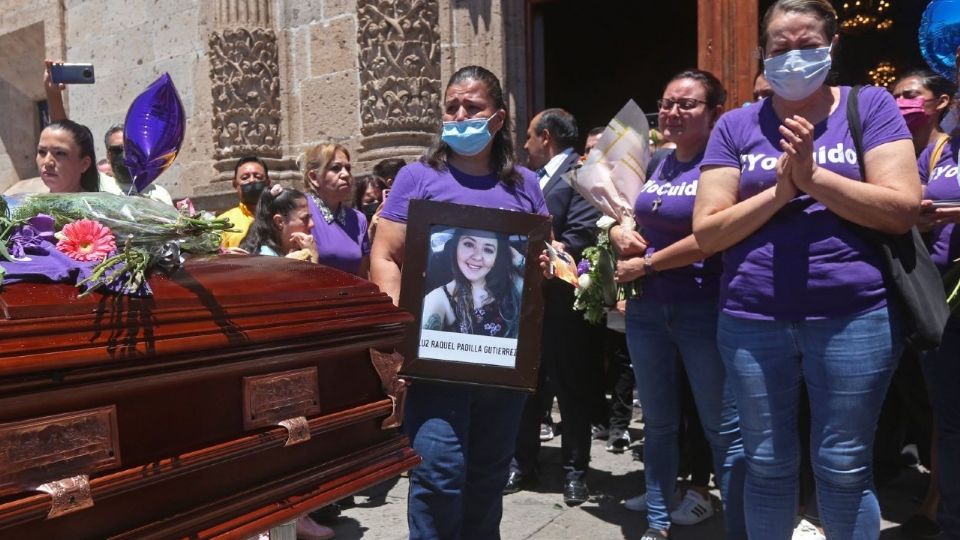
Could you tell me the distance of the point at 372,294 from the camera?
204cm

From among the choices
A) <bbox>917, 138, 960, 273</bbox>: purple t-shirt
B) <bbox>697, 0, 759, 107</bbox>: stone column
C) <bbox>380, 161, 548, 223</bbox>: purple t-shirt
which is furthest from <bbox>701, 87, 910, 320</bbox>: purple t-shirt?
<bbox>697, 0, 759, 107</bbox>: stone column

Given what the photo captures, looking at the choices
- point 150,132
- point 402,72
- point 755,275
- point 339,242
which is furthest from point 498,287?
point 402,72

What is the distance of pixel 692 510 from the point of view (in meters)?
3.77

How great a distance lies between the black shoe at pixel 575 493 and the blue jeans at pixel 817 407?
164cm

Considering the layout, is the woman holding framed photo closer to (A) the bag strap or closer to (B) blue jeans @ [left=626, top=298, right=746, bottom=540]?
(B) blue jeans @ [left=626, top=298, right=746, bottom=540]

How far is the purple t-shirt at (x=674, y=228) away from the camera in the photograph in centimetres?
312

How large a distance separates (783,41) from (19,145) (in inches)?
452

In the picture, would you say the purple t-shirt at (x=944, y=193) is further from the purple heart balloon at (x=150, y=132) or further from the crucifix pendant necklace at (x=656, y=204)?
the purple heart balloon at (x=150, y=132)

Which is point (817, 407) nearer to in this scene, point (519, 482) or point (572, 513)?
point (572, 513)

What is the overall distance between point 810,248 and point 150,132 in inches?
71.9

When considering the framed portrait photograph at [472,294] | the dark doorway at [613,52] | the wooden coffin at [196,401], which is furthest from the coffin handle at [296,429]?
the dark doorway at [613,52]

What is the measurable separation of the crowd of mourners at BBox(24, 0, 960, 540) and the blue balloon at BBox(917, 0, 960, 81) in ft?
0.53

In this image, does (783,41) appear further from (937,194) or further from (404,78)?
(404,78)

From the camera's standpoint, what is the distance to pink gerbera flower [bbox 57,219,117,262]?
1502mm
